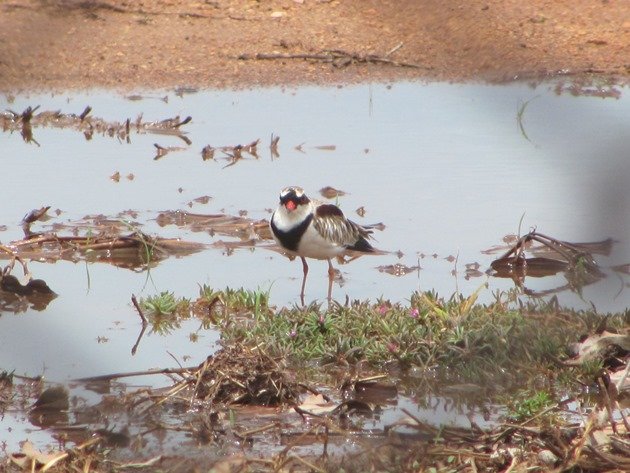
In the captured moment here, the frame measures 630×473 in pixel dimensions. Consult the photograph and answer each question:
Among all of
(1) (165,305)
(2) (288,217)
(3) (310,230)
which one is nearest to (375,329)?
(1) (165,305)

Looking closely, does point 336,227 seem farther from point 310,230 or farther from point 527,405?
point 527,405

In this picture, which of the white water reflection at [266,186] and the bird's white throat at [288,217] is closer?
the white water reflection at [266,186]

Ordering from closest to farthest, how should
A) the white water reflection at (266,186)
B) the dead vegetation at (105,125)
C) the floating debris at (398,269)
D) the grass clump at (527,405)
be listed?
the grass clump at (527,405)
the white water reflection at (266,186)
the floating debris at (398,269)
the dead vegetation at (105,125)

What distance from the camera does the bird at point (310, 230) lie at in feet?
21.0

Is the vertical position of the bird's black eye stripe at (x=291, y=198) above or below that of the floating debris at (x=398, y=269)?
above

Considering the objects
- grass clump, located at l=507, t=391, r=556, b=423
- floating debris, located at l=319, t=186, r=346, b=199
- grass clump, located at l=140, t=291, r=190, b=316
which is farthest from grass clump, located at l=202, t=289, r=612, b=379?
floating debris, located at l=319, t=186, r=346, b=199

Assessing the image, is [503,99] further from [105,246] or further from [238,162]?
[238,162]

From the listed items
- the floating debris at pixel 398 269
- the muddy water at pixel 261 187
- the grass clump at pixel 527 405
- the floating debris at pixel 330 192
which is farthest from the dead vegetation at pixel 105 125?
the grass clump at pixel 527 405

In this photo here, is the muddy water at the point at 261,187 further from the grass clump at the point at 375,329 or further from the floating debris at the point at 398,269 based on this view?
the grass clump at the point at 375,329

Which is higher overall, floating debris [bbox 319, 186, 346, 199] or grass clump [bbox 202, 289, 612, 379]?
floating debris [bbox 319, 186, 346, 199]

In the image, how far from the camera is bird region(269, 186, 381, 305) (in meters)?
6.39

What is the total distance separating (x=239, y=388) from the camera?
4.44 m

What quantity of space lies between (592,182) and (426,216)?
5.85 metres

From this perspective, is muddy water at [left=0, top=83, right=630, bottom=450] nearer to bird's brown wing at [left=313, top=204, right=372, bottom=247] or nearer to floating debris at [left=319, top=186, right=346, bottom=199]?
floating debris at [left=319, top=186, right=346, bottom=199]
